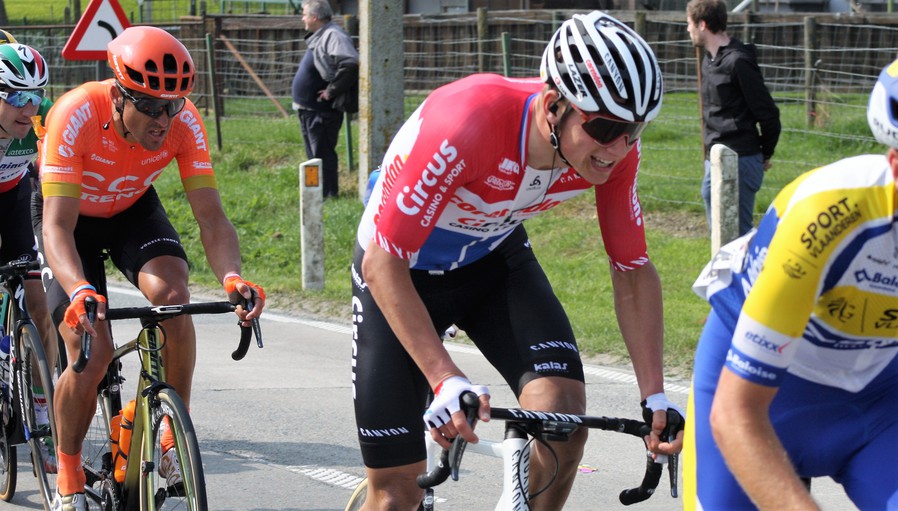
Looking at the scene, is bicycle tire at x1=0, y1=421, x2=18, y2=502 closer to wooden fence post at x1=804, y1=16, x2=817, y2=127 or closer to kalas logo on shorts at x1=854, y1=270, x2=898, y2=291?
kalas logo on shorts at x1=854, y1=270, x2=898, y2=291

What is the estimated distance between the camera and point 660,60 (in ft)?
58.7

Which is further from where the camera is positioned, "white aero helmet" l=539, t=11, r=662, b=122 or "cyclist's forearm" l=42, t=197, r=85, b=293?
"cyclist's forearm" l=42, t=197, r=85, b=293

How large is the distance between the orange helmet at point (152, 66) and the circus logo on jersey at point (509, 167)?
1.60 meters

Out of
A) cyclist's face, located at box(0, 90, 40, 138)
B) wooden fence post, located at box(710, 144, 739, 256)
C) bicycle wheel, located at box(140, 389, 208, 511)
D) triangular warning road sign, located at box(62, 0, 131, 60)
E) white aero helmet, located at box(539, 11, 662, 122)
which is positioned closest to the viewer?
white aero helmet, located at box(539, 11, 662, 122)

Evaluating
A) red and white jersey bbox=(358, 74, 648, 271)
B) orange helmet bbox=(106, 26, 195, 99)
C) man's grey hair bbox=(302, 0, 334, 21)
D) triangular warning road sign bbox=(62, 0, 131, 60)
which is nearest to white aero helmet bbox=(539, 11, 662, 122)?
red and white jersey bbox=(358, 74, 648, 271)

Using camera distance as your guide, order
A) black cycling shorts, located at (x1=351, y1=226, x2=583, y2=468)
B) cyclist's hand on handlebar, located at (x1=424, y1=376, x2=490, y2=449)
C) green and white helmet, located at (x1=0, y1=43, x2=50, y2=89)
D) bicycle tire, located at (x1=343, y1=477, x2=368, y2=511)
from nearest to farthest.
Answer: cyclist's hand on handlebar, located at (x1=424, y1=376, x2=490, y2=449)
black cycling shorts, located at (x1=351, y1=226, x2=583, y2=468)
bicycle tire, located at (x1=343, y1=477, x2=368, y2=511)
green and white helmet, located at (x1=0, y1=43, x2=50, y2=89)

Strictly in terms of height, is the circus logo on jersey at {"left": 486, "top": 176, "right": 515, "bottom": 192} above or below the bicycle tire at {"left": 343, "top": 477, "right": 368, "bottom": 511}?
above

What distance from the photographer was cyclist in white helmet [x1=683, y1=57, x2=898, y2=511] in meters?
2.56

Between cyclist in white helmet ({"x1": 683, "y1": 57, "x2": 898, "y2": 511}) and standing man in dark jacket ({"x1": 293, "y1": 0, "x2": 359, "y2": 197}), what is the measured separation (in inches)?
435

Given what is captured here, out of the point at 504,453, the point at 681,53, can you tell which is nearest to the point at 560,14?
the point at 681,53

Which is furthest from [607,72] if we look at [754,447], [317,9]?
[317,9]

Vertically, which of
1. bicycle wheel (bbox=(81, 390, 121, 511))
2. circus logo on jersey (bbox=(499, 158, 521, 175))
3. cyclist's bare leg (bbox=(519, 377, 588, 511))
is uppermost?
circus logo on jersey (bbox=(499, 158, 521, 175))

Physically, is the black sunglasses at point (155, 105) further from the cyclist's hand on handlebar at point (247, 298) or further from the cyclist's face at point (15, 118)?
the cyclist's face at point (15, 118)

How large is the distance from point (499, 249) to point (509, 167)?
0.56 meters
